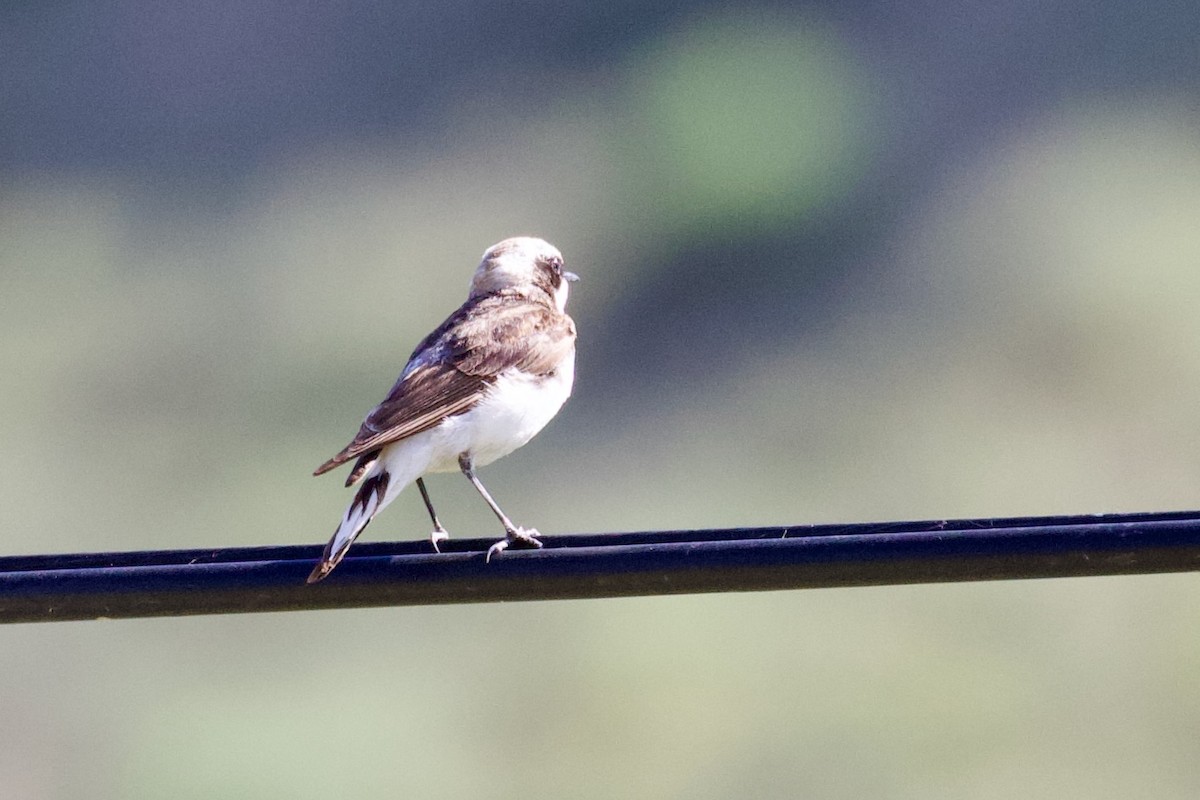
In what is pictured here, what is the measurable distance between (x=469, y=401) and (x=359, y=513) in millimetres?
1051

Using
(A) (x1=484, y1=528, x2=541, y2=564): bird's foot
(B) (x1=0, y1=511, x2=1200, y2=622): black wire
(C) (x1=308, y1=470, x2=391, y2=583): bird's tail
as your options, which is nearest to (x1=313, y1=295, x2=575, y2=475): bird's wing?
(C) (x1=308, y1=470, x2=391, y2=583): bird's tail

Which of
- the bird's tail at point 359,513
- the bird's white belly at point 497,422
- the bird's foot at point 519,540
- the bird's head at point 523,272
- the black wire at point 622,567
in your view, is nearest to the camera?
the black wire at point 622,567

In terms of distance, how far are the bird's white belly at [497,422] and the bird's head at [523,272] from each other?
3.53 feet

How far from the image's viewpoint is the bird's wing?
6.97 metres

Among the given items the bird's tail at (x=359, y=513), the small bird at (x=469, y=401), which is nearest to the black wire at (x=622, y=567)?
the bird's tail at (x=359, y=513)

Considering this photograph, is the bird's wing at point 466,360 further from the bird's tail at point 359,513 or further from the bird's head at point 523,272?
the bird's head at point 523,272

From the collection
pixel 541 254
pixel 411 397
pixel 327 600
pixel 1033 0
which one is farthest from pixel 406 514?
pixel 1033 0

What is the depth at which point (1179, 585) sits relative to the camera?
843 inches

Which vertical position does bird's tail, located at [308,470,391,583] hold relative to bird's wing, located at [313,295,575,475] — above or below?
below

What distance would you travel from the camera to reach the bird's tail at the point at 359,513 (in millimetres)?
5316

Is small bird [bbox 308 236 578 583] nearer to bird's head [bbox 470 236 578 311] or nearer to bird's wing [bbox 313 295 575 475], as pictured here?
bird's wing [bbox 313 295 575 475]

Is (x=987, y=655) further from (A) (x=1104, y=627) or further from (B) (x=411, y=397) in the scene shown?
(B) (x=411, y=397)

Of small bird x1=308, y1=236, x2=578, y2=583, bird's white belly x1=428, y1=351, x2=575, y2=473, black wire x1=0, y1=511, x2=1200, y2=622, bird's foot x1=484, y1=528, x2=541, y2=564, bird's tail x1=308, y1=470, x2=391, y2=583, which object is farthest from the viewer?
bird's white belly x1=428, y1=351, x2=575, y2=473

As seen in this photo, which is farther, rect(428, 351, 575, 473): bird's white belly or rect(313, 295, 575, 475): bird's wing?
rect(428, 351, 575, 473): bird's white belly
